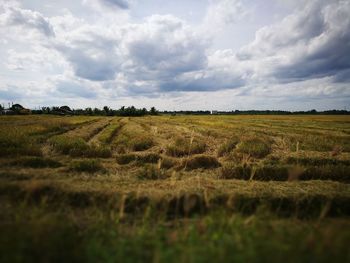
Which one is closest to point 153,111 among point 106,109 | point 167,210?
point 106,109

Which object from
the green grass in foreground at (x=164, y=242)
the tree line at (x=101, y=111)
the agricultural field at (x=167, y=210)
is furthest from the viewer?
the tree line at (x=101, y=111)

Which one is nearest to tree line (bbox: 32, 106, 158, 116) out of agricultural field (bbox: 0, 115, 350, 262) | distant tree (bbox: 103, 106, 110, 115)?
distant tree (bbox: 103, 106, 110, 115)

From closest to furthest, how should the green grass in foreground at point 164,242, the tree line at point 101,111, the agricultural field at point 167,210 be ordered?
the green grass in foreground at point 164,242
the agricultural field at point 167,210
the tree line at point 101,111

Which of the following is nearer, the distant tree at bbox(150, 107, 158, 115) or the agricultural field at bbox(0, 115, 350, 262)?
the agricultural field at bbox(0, 115, 350, 262)

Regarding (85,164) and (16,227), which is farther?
(85,164)

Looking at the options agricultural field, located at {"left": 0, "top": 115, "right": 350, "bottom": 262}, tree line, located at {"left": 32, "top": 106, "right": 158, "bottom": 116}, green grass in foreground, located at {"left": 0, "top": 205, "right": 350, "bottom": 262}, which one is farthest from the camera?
tree line, located at {"left": 32, "top": 106, "right": 158, "bottom": 116}

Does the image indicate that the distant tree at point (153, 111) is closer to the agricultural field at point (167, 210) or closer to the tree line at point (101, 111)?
the tree line at point (101, 111)

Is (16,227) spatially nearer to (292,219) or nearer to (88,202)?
(88,202)

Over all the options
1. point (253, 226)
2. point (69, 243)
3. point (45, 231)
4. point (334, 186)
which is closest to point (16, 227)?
point (45, 231)

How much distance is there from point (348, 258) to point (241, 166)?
6194mm

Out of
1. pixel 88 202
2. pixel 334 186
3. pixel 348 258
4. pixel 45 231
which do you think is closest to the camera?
pixel 348 258

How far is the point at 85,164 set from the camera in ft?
30.3

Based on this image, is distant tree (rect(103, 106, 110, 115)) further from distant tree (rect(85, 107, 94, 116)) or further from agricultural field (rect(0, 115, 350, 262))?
agricultural field (rect(0, 115, 350, 262))

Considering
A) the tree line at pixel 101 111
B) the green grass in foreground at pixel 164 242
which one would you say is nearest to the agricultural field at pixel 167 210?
the green grass in foreground at pixel 164 242
